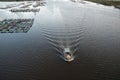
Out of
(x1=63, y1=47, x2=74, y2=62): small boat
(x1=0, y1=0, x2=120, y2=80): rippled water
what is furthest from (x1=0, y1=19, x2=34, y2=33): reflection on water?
(x1=63, y1=47, x2=74, y2=62): small boat

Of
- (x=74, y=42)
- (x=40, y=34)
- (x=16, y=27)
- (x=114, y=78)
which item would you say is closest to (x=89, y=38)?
(x=74, y=42)

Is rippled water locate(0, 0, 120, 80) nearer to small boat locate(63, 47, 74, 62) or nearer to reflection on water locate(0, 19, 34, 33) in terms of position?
small boat locate(63, 47, 74, 62)

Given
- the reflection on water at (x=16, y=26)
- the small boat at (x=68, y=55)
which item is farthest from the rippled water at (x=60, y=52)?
the reflection on water at (x=16, y=26)

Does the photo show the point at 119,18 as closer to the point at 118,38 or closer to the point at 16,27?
the point at 118,38

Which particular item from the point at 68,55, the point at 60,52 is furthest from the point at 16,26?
the point at 68,55

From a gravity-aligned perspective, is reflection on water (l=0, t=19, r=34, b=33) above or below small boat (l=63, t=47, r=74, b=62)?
below

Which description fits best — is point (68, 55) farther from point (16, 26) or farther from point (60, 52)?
point (16, 26)

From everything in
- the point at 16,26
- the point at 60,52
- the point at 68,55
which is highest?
the point at 68,55

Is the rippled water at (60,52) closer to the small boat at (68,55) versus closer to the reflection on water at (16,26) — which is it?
the small boat at (68,55)
